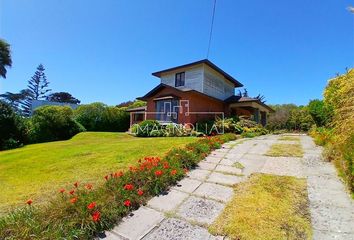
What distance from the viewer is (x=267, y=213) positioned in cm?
353

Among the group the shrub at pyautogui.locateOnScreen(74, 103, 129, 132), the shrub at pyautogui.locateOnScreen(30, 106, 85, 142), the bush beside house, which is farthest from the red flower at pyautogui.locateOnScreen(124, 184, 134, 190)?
Result: the shrub at pyautogui.locateOnScreen(74, 103, 129, 132)

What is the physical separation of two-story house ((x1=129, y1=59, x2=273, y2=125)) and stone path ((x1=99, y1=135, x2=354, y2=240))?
37.7 feet

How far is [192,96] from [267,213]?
1451 cm

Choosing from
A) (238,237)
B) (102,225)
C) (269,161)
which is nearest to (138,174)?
(102,225)

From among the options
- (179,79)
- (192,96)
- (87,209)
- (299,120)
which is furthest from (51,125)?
(299,120)

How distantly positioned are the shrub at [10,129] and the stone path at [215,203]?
19.0 meters

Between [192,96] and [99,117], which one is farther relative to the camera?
[99,117]

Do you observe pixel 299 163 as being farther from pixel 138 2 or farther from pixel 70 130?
pixel 70 130

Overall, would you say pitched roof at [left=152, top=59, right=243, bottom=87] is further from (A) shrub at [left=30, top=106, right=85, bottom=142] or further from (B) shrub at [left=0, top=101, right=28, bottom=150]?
(B) shrub at [left=0, top=101, right=28, bottom=150]


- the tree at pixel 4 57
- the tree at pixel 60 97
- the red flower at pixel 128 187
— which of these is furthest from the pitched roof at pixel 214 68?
the tree at pixel 60 97

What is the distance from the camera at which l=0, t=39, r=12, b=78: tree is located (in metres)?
22.7

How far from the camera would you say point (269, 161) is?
6.55 meters

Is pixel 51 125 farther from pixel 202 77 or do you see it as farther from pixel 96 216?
pixel 96 216

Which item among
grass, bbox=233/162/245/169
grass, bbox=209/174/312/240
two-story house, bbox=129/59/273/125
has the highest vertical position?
two-story house, bbox=129/59/273/125
